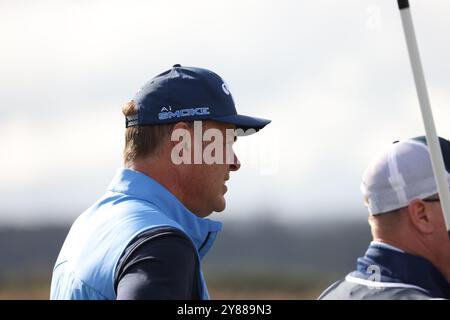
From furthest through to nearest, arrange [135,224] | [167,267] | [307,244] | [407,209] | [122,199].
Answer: [307,244] < [407,209] < [122,199] < [135,224] < [167,267]

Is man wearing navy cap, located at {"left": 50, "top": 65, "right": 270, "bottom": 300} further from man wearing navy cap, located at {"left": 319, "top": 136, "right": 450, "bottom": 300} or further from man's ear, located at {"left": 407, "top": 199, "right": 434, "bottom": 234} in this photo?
man's ear, located at {"left": 407, "top": 199, "right": 434, "bottom": 234}

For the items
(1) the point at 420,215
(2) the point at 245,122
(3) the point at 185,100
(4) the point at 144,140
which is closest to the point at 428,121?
(1) the point at 420,215

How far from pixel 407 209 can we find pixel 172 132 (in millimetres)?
Answer: 940

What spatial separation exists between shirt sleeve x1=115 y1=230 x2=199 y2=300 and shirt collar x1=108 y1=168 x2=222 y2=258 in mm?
452

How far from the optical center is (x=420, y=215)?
4062 mm

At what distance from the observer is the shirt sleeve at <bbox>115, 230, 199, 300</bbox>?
10.6 feet

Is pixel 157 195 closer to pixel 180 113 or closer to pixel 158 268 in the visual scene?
pixel 180 113

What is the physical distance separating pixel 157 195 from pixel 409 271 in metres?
0.97

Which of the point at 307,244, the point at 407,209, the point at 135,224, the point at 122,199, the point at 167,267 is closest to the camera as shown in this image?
the point at 167,267

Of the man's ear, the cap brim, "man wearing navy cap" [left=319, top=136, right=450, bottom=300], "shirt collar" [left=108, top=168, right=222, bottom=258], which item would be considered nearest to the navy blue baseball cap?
the cap brim

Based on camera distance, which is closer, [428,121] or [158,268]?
[158,268]
